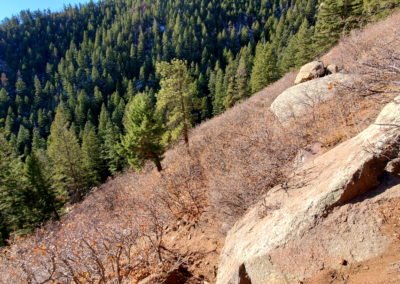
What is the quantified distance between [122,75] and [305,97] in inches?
4375

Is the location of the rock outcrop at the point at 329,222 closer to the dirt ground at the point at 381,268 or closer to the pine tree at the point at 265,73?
the dirt ground at the point at 381,268

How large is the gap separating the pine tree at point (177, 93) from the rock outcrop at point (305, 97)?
435 inches

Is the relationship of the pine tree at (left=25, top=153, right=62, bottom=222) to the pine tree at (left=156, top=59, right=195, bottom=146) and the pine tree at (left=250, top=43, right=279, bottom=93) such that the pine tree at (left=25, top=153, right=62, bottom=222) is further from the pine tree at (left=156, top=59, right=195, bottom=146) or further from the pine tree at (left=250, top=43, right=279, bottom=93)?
the pine tree at (left=250, top=43, right=279, bottom=93)

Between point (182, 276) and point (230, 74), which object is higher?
point (182, 276)

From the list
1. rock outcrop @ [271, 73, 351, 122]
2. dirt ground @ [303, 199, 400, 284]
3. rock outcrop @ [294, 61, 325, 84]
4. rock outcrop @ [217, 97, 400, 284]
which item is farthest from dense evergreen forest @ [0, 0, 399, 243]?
dirt ground @ [303, 199, 400, 284]

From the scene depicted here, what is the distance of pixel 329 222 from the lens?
15.3 ft

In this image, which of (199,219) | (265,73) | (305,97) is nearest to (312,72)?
(305,97)

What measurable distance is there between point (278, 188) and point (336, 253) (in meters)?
2.00

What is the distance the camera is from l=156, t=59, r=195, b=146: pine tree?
75.6 ft

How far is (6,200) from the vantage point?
1029 inches

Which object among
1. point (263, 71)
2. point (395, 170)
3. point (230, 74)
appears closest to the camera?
point (395, 170)

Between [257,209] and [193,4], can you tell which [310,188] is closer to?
[257,209]

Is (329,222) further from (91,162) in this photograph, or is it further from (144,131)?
(91,162)

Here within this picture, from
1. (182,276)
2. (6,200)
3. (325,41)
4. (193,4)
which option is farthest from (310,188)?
(193,4)
